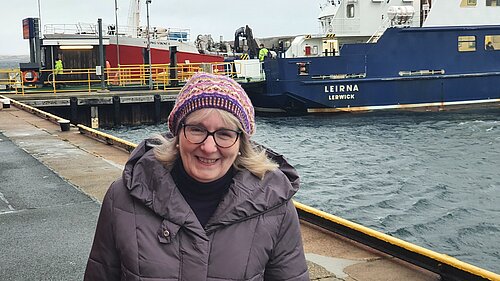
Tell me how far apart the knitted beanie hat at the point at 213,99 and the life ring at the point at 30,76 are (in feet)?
93.6

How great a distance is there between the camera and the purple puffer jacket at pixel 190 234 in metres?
1.89

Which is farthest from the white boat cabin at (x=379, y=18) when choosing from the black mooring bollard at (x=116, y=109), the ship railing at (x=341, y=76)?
the black mooring bollard at (x=116, y=109)

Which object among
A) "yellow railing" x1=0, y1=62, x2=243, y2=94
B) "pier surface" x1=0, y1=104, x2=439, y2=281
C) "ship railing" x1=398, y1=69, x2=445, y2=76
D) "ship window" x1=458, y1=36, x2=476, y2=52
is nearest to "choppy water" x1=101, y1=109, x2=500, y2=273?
"ship railing" x1=398, y1=69, x2=445, y2=76

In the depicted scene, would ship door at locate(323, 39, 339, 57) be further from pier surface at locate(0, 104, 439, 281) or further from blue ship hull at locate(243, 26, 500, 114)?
pier surface at locate(0, 104, 439, 281)

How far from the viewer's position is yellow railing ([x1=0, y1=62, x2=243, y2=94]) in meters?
27.8

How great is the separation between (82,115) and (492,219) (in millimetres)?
17927

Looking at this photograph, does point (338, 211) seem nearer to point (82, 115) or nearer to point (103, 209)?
point (103, 209)

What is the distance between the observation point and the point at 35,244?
509 centimetres

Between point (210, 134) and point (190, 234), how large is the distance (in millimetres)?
314

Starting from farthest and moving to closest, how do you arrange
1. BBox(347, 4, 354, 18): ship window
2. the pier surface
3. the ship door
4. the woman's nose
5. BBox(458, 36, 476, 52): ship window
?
BBox(347, 4, 354, 18): ship window
BBox(458, 36, 476, 52): ship window
the ship door
the pier surface
the woman's nose

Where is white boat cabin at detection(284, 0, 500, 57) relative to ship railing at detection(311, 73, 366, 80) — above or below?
above

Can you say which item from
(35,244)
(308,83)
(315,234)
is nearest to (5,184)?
(35,244)

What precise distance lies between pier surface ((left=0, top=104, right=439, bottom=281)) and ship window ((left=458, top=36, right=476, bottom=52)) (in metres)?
19.3

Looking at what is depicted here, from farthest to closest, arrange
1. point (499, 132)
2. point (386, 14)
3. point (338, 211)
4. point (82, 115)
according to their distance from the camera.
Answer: point (386, 14)
point (82, 115)
point (499, 132)
point (338, 211)
